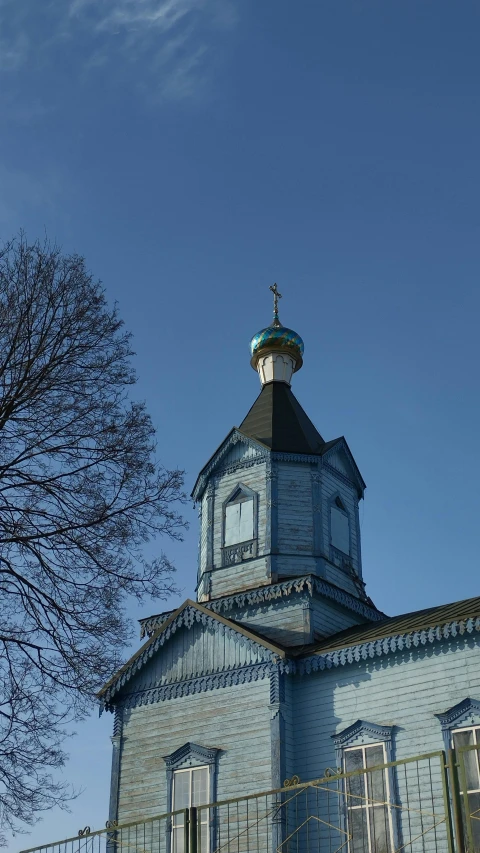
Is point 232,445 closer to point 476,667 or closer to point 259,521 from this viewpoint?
point 259,521

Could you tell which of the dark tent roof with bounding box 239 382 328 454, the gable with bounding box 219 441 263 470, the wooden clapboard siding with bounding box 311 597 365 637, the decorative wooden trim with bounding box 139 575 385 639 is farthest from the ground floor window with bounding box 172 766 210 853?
the dark tent roof with bounding box 239 382 328 454

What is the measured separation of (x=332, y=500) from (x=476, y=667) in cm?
677

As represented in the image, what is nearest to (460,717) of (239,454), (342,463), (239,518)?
(239,518)

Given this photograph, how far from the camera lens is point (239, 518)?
20.8 m

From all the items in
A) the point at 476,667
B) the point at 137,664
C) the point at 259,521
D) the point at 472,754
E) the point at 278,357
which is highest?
the point at 278,357

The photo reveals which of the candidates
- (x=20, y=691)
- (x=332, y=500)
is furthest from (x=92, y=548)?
(x=332, y=500)

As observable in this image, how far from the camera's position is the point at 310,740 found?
53.8 ft

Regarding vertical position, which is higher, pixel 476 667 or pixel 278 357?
pixel 278 357

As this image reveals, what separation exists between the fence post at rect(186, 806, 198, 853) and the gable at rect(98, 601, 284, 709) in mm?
6495

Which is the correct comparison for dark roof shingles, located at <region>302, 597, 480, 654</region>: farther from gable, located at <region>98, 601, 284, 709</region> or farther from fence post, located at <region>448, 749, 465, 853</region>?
fence post, located at <region>448, 749, 465, 853</region>

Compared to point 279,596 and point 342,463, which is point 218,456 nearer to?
point 342,463

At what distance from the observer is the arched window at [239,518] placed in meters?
20.5

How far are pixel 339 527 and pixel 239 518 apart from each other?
2224 millimetres

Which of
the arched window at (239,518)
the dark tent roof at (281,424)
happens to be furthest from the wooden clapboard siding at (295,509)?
the arched window at (239,518)
